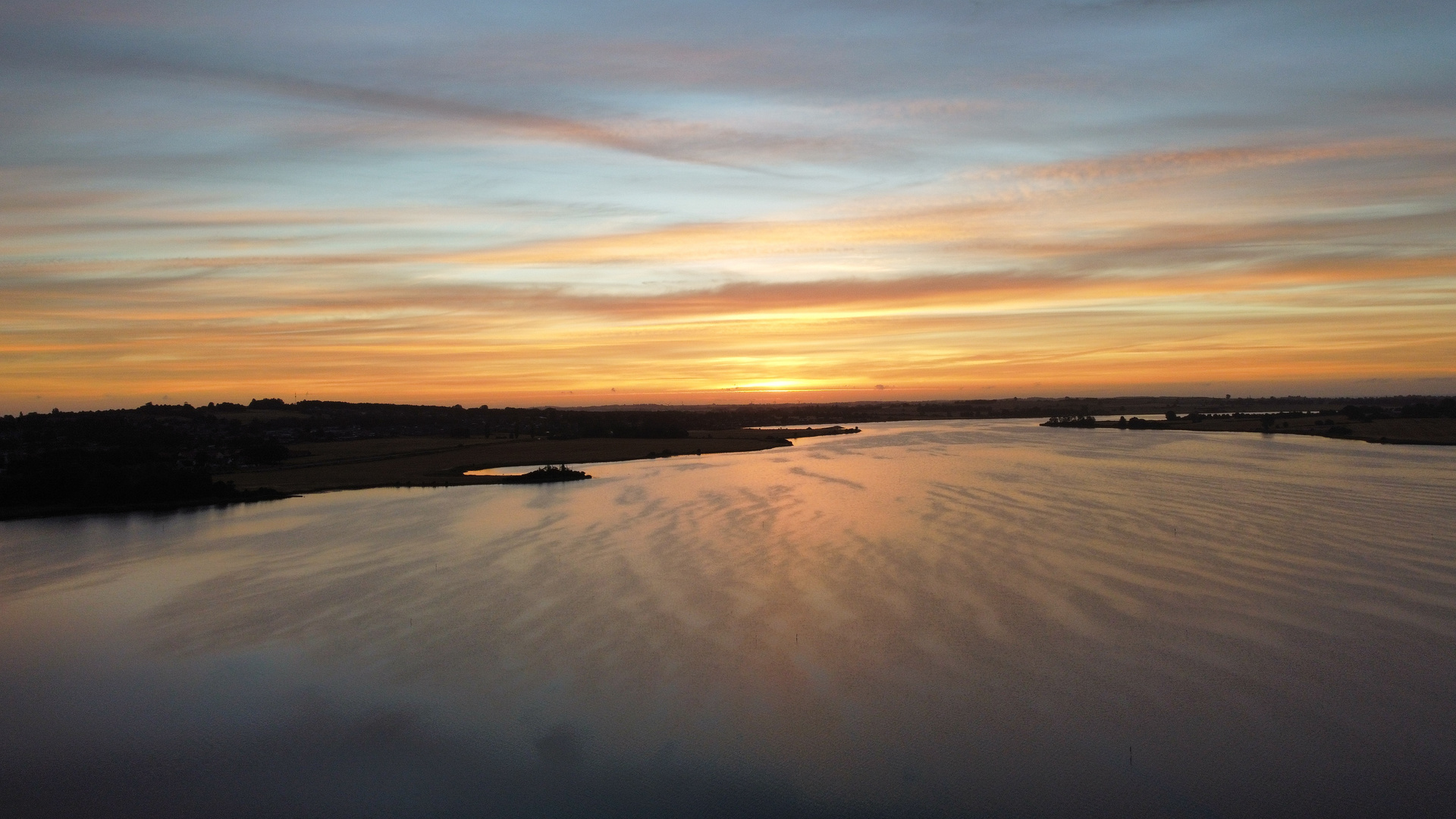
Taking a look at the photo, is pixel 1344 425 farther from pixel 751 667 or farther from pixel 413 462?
pixel 751 667

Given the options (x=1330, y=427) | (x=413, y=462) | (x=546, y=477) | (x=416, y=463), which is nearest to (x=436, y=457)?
(x=413, y=462)

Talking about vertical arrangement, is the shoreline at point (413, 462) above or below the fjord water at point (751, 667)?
above

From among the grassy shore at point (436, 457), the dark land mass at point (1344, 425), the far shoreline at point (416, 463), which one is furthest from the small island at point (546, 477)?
the dark land mass at point (1344, 425)

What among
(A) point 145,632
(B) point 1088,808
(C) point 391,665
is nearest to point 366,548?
(A) point 145,632

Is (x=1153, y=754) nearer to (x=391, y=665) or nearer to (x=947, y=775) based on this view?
(x=947, y=775)

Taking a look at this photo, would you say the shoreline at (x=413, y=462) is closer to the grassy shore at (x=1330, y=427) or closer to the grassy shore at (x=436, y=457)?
the grassy shore at (x=436, y=457)

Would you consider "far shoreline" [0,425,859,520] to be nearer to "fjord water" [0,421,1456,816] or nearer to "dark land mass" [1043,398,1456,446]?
"fjord water" [0,421,1456,816]
